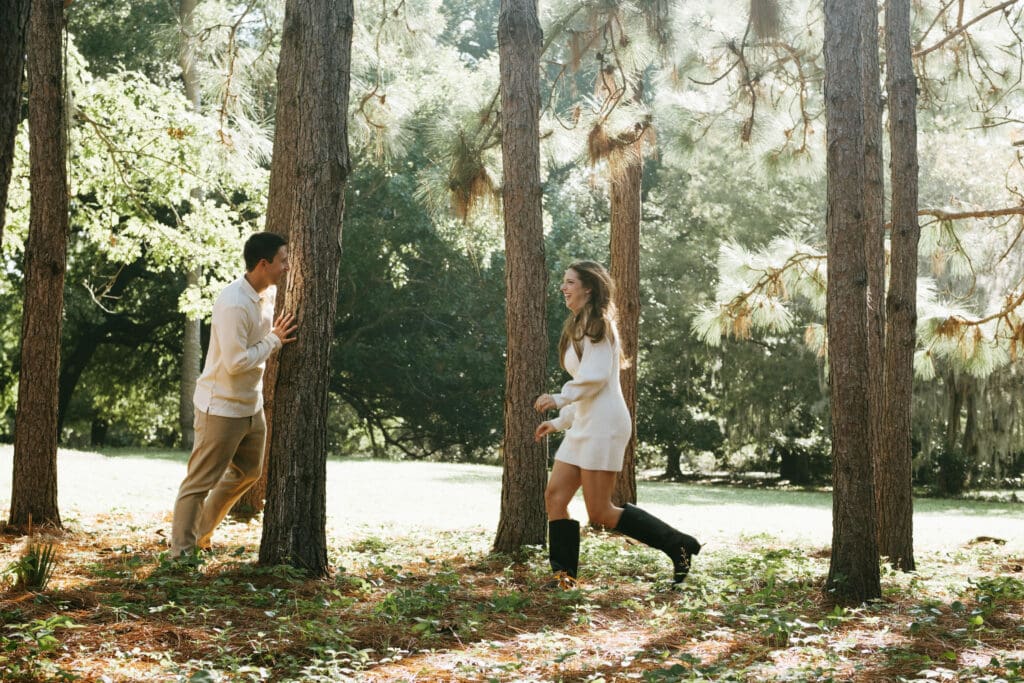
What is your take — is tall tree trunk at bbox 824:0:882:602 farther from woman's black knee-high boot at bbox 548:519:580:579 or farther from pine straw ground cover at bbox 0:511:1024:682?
woman's black knee-high boot at bbox 548:519:580:579

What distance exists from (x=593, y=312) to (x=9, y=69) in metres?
3.55

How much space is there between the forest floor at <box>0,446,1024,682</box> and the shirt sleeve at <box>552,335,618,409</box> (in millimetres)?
1088

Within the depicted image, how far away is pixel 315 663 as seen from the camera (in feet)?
12.1

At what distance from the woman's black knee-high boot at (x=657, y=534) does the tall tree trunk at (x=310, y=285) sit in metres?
1.76

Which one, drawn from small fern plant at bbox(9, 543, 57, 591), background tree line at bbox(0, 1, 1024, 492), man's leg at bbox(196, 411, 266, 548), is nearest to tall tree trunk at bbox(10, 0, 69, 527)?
man's leg at bbox(196, 411, 266, 548)

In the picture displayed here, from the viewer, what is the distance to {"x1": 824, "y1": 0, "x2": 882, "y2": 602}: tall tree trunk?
528 centimetres

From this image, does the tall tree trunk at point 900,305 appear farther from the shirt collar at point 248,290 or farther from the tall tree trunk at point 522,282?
the shirt collar at point 248,290

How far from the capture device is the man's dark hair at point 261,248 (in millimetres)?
5492

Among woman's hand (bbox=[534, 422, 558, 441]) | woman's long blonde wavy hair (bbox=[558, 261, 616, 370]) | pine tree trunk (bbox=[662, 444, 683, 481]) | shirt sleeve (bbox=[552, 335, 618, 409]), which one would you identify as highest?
woman's long blonde wavy hair (bbox=[558, 261, 616, 370])

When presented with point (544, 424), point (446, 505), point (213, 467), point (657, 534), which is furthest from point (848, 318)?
point (446, 505)

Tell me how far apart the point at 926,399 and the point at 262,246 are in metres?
17.1

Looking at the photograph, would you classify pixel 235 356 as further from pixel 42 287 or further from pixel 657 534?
pixel 657 534

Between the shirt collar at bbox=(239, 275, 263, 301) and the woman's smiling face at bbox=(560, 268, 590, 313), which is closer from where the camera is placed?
the shirt collar at bbox=(239, 275, 263, 301)

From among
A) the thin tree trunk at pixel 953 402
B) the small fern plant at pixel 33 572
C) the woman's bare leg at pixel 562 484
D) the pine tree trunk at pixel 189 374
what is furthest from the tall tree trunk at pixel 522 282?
the pine tree trunk at pixel 189 374
